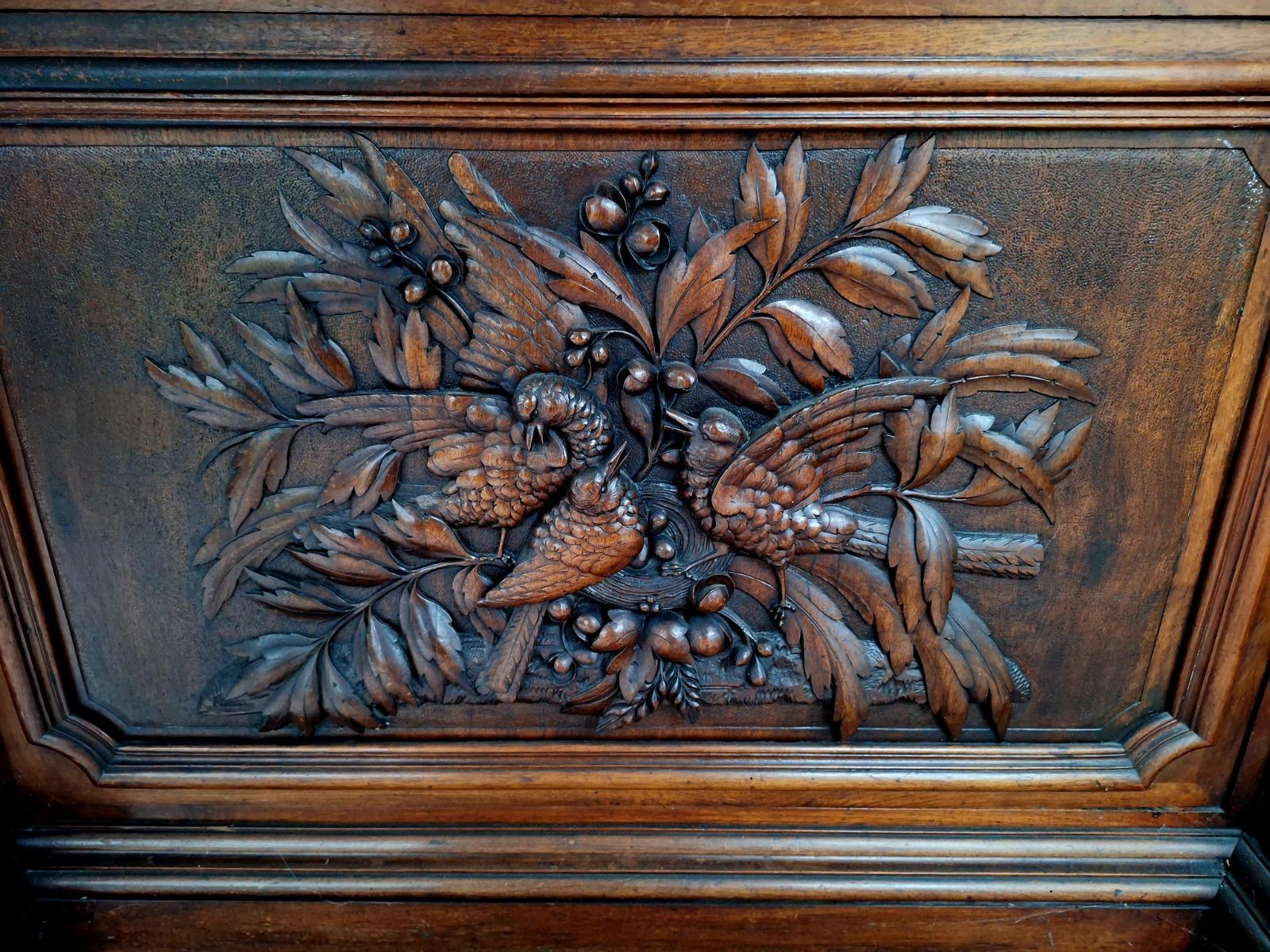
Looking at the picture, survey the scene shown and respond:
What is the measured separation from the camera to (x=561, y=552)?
2.41 feet

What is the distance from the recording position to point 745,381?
0.71 m

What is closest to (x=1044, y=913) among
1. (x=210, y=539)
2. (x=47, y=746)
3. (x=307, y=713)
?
(x=307, y=713)

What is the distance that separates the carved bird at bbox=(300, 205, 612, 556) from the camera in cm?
69

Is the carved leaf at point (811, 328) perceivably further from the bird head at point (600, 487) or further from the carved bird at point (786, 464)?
the bird head at point (600, 487)

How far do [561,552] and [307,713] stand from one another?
0.29m

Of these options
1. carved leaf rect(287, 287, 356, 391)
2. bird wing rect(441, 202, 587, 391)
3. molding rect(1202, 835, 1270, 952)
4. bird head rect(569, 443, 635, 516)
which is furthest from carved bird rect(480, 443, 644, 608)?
molding rect(1202, 835, 1270, 952)

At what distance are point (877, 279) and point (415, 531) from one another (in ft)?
1.45

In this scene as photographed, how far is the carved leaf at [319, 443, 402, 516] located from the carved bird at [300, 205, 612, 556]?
0.04 feet

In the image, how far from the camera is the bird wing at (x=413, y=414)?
0.71m

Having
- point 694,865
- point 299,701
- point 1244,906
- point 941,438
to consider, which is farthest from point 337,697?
point 1244,906

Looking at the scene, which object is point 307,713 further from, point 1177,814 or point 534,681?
point 1177,814

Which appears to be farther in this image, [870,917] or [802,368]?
[870,917]

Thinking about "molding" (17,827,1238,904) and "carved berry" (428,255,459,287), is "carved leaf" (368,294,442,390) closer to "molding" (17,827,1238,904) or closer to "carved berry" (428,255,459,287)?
"carved berry" (428,255,459,287)

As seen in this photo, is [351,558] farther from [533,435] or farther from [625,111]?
[625,111]
